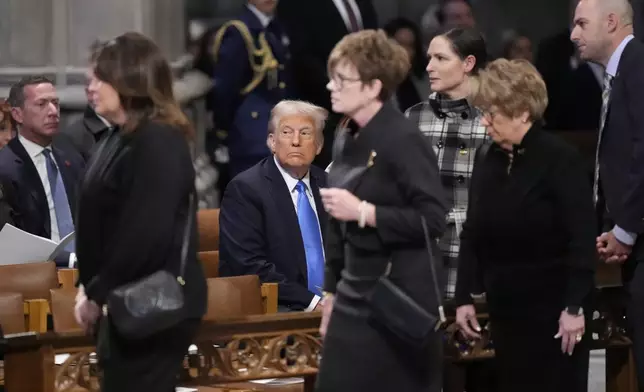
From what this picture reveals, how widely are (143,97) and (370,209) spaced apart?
2.30 ft

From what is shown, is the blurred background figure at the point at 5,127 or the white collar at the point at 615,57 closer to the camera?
the white collar at the point at 615,57

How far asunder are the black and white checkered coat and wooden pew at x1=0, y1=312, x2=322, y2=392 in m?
0.74

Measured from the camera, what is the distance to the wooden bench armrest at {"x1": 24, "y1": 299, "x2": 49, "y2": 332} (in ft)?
17.1

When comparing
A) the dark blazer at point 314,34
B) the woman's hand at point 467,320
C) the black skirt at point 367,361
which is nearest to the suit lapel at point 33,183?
the dark blazer at point 314,34

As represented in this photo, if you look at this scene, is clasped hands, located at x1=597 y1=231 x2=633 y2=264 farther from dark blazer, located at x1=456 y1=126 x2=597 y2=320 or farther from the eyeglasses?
the eyeglasses

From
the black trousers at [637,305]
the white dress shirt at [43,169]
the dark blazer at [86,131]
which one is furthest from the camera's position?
the dark blazer at [86,131]

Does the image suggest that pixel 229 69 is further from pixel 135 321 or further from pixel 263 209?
pixel 135 321

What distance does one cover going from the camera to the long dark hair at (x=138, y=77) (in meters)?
3.95

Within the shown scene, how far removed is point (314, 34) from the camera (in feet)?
29.1

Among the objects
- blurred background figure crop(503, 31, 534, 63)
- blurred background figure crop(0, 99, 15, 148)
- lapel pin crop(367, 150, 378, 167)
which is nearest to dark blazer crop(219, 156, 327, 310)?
lapel pin crop(367, 150, 378, 167)

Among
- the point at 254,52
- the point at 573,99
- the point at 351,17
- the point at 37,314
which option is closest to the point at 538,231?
the point at 37,314

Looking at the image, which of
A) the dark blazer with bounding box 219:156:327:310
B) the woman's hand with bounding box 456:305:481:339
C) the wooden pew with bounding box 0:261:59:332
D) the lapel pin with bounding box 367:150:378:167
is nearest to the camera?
the lapel pin with bounding box 367:150:378:167

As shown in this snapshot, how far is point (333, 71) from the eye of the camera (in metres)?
4.23

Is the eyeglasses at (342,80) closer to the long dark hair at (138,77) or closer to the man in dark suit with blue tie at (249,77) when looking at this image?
the long dark hair at (138,77)
